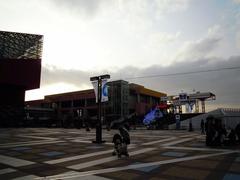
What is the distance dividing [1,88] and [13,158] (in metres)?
55.4

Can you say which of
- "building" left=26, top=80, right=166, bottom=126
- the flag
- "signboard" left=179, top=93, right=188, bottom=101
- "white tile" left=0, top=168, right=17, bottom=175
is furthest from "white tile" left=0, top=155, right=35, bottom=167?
"building" left=26, top=80, right=166, bottom=126

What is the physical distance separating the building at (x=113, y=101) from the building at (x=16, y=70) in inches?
624

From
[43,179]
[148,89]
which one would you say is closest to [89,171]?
[43,179]

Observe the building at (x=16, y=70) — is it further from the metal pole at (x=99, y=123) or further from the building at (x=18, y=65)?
the metal pole at (x=99, y=123)

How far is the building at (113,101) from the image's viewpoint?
81125 millimetres

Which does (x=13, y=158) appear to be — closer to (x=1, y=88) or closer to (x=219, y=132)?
(x=219, y=132)

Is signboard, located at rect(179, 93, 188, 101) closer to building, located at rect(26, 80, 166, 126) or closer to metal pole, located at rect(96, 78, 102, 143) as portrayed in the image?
building, located at rect(26, 80, 166, 126)

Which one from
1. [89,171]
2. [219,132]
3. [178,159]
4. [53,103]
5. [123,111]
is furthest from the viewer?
[53,103]

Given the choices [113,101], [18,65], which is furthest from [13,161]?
[113,101]

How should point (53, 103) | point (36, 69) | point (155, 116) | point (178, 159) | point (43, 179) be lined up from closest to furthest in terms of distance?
1. point (43, 179)
2. point (178, 159)
3. point (155, 116)
4. point (36, 69)
5. point (53, 103)

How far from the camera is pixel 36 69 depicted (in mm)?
58719

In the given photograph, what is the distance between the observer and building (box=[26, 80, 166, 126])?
81.1 m

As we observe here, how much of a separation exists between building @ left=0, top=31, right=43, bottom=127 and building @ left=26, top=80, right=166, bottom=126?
1584 cm

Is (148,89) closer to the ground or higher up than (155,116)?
higher up
